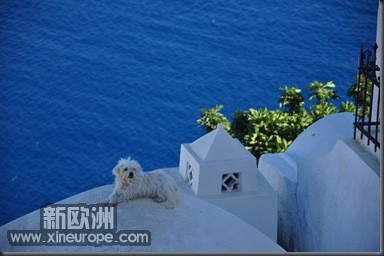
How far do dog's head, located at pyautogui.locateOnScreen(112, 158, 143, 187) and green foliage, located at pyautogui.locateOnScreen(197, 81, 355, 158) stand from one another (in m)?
10.7

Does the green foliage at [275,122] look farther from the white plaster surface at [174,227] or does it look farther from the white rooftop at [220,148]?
the white plaster surface at [174,227]

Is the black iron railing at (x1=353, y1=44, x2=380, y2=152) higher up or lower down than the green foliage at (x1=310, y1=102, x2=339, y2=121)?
lower down

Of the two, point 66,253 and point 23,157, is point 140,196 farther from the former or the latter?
point 23,157

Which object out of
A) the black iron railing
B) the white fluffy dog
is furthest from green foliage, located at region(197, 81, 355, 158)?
the white fluffy dog

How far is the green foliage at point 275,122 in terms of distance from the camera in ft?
70.3

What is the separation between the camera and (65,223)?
415 inches

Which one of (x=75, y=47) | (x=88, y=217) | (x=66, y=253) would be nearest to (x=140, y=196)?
(x=88, y=217)

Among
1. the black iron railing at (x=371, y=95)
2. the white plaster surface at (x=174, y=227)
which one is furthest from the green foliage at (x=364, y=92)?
the white plaster surface at (x=174, y=227)

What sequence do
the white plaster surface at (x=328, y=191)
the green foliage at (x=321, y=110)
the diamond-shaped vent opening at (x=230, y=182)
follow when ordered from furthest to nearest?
the green foliage at (x=321, y=110)
the diamond-shaped vent opening at (x=230, y=182)
the white plaster surface at (x=328, y=191)

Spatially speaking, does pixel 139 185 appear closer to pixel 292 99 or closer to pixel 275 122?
pixel 275 122

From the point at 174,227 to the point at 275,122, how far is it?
11494mm

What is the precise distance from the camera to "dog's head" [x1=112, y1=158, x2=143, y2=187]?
10570 mm

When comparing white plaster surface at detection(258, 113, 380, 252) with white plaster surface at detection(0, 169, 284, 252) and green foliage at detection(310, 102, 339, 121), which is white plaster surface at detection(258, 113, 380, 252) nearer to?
white plaster surface at detection(0, 169, 284, 252)

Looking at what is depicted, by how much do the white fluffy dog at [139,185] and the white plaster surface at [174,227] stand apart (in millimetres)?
92
